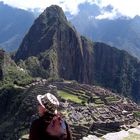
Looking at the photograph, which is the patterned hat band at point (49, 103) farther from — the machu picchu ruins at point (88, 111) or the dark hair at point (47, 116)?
the machu picchu ruins at point (88, 111)

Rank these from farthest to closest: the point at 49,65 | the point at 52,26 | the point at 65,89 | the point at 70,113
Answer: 1. the point at 52,26
2. the point at 49,65
3. the point at 65,89
4. the point at 70,113

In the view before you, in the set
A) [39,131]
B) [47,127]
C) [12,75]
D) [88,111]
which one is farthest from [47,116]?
[12,75]

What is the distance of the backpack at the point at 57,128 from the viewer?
9.62 metres

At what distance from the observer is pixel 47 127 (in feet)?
31.4

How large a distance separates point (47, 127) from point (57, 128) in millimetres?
251

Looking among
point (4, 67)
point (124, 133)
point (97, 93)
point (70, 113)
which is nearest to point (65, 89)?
point (97, 93)

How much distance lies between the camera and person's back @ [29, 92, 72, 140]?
952 centimetres

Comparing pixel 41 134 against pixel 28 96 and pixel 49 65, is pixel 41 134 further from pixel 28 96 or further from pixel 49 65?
pixel 49 65

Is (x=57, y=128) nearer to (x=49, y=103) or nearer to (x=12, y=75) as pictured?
(x=49, y=103)

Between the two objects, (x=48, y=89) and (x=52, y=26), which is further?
(x=52, y=26)

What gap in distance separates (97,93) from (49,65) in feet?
159

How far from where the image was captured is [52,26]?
197m

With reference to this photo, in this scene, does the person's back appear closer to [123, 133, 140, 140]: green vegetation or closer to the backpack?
the backpack

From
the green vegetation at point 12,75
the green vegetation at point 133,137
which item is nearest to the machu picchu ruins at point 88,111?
the green vegetation at point 12,75
